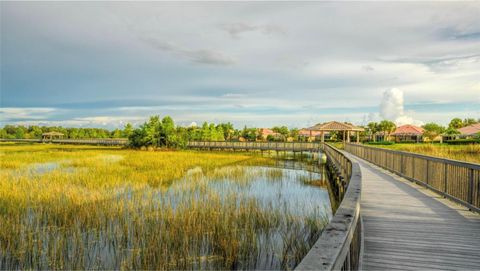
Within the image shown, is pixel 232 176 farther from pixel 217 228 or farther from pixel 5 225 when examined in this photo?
pixel 5 225

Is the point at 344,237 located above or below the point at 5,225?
above

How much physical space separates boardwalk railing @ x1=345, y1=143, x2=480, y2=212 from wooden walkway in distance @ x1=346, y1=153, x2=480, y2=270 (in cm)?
23

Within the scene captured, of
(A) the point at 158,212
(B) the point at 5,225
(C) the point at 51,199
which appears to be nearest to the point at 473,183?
(A) the point at 158,212

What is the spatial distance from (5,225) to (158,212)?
359cm

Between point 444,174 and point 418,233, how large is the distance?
344 cm

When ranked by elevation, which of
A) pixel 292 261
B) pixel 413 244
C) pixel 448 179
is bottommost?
pixel 292 261

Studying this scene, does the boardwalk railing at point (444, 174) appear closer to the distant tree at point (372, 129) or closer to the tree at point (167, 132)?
the tree at point (167, 132)

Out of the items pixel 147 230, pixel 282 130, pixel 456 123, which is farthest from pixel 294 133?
pixel 147 230

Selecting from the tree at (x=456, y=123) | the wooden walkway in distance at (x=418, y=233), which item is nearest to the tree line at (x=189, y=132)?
the tree at (x=456, y=123)

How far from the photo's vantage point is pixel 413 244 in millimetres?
4426

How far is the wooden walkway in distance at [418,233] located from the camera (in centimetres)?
384

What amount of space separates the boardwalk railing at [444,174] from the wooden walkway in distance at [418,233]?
23cm

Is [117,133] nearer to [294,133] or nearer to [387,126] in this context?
[294,133]

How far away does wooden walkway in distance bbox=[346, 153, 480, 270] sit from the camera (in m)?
3.84
